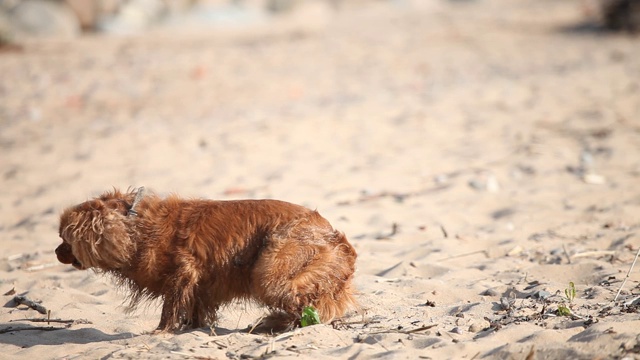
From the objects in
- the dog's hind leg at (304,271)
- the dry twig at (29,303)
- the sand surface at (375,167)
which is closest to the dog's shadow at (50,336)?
the sand surface at (375,167)

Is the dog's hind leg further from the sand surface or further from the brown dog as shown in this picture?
the sand surface

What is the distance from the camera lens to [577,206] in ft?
21.5

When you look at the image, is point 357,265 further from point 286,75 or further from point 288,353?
point 286,75

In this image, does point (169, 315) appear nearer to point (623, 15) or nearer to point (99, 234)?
point (99, 234)

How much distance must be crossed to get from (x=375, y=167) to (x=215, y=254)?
453 cm

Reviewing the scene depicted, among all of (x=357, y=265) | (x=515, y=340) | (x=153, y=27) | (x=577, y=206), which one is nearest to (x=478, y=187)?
(x=577, y=206)

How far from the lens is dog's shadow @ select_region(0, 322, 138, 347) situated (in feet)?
13.7

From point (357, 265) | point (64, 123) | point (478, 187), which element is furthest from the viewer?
point (64, 123)

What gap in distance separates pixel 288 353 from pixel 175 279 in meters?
0.77

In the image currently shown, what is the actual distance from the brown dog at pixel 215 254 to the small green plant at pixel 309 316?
3cm

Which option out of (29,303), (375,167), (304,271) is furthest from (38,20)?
(304,271)

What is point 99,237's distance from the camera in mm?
3969

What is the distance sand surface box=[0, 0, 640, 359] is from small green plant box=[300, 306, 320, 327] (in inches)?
2.1

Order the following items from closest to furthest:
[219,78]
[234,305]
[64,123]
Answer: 1. [234,305]
2. [64,123]
3. [219,78]
